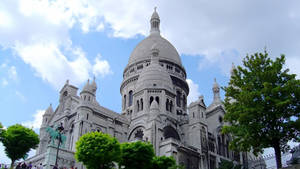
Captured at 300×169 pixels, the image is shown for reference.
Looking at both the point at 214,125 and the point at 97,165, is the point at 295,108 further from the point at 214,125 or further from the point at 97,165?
the point at 214,125

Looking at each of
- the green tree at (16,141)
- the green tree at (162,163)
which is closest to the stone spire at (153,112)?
the green tree at (162,163)

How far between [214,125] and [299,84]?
1271 inches

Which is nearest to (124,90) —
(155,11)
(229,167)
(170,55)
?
(170,55)

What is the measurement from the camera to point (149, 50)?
2876 inches

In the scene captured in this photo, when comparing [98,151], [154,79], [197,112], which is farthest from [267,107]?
[154,79]

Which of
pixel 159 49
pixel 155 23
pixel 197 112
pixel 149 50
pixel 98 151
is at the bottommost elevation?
pixel 98 151

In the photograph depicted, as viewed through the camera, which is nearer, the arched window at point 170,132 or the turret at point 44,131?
the arched window at point 170,132

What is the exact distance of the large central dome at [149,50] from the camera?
239ft

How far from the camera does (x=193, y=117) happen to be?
54469 millimetres

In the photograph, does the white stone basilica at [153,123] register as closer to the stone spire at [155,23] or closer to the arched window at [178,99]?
the arched window at [178,99]

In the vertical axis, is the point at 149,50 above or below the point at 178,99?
above

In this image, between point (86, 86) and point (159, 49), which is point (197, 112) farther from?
point (159, 49)

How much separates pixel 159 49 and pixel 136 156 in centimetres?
4291

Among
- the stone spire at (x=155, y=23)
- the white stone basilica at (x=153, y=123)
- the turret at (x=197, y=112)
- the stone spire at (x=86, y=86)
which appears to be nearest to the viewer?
the white stone basilica at (x=153, y=123)
